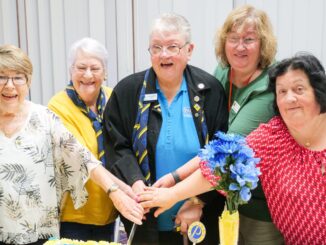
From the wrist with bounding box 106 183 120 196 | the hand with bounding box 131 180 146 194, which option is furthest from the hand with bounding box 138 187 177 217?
the wrist with bounding box 106 183 120 196

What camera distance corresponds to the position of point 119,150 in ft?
6.30

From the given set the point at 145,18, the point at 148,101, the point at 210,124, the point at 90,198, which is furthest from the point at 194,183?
the point at 145,18

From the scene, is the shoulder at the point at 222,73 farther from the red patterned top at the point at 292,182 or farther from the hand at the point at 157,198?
the hand at the point at 157,198

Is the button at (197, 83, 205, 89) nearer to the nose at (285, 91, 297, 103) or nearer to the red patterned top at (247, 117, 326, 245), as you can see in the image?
the red patterned top at (247, 117, 326, 245)

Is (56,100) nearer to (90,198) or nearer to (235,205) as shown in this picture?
(90,198)

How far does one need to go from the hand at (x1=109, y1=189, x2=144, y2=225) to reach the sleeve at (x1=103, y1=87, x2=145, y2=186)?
75 millimetres

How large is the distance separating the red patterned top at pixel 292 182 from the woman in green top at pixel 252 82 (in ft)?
0.53

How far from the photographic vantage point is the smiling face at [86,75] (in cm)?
206

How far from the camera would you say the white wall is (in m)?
3.04

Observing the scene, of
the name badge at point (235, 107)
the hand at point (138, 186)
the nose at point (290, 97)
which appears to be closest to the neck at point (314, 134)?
the nose at point (290, 97)

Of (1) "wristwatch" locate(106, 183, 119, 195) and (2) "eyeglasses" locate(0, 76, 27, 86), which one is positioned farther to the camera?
(1) "wristwatch" locate(106, 183, 119, 195)

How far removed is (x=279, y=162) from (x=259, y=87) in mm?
427

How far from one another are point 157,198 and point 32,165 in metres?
0.55

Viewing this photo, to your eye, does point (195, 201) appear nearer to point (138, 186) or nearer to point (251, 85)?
point (138, 186)
